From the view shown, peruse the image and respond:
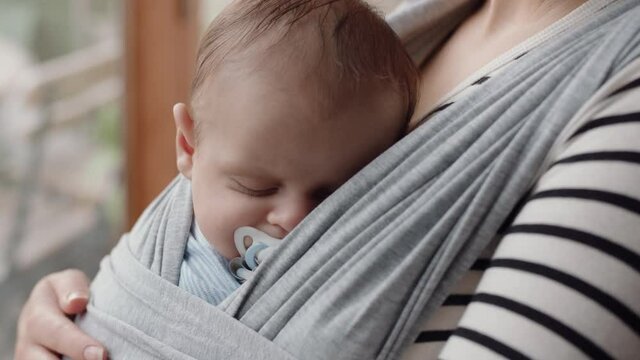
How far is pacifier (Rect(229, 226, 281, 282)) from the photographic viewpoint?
0.88 metres

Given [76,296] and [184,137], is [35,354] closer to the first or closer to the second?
[76,296]

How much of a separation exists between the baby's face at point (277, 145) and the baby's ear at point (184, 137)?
0.05 m

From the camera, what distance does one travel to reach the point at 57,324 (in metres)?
1.01

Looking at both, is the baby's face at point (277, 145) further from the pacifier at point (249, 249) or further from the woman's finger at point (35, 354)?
the woman's finger at point (35, 354)

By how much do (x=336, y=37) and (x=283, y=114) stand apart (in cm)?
11

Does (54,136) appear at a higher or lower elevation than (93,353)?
higher

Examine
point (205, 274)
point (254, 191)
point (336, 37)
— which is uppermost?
point (336, 37)

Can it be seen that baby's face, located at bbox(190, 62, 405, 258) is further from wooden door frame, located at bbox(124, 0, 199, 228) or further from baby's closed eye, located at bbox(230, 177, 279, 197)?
wooden door frame, located at bbox(124, 0, 199, 228)

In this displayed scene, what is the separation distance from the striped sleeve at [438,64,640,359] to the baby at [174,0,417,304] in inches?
9.8

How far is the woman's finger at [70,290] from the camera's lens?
3.34 feet

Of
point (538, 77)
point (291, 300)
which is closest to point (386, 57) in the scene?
point (538, 77)

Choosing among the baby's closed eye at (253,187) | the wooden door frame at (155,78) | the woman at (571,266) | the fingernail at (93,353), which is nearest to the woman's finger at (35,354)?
the fingernail at (93,353)

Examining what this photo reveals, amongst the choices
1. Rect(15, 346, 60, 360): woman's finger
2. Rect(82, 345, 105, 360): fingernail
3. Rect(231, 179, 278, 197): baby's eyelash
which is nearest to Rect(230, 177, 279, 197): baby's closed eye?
Rect(231, 179, 278, 197): baby's eyelash

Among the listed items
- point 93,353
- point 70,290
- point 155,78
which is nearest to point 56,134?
point 155,78
